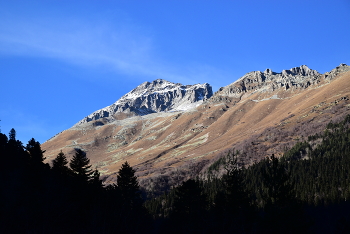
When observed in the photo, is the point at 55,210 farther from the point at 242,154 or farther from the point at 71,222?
the point at 242,154

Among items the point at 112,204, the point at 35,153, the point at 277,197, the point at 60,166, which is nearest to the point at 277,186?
the point at 277,197

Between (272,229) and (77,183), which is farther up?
(77,183)

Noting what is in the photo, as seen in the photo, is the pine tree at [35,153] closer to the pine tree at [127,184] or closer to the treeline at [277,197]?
the pine tree at [127,184]

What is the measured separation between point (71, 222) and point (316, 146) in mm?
125364

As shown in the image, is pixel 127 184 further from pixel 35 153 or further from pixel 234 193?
pixel 234 193

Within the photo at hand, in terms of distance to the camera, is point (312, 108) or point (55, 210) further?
point (312, 108)

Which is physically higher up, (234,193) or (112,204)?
(112,204)

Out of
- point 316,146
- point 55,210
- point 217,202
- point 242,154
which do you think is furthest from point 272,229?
point 242,154

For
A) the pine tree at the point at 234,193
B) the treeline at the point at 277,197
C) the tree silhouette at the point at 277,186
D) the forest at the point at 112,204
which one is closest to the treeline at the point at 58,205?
the forest at the point at 112,204

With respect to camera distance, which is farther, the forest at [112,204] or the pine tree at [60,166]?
the pine tree at [60,166]

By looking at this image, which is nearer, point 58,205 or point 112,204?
point 58,205

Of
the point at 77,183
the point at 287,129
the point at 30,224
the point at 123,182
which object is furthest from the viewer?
the point at 287,129

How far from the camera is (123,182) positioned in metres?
50.4

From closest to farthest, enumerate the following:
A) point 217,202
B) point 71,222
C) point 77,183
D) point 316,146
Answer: point 71,222 → point 77,183 → point 217,202 → point 316,146
